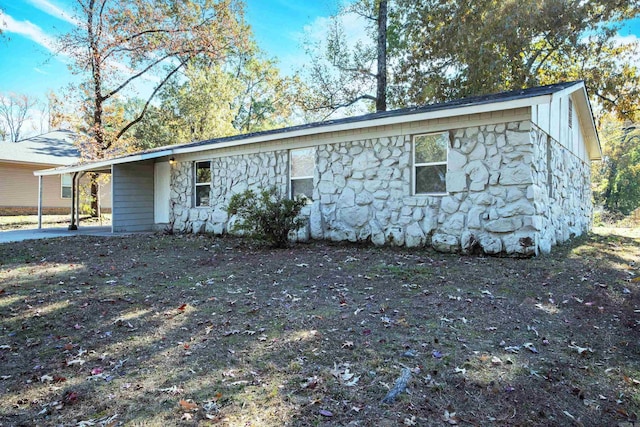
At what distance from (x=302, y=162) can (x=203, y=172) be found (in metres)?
3.88

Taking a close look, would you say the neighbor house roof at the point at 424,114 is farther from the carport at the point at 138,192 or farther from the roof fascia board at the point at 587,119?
the carport at the point at 138,192

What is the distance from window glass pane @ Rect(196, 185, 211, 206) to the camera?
1192cm

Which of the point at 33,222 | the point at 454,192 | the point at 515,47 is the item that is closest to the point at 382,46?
the point at 515,47

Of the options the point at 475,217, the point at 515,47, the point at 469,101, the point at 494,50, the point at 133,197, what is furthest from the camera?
the point at 494,50

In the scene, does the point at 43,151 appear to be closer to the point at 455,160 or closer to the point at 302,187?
the point at 302,187

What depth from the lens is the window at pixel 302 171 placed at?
9.66m

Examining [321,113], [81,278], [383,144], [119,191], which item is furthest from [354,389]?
[321,113]

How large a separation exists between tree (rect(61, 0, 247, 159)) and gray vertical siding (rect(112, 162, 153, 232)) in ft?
20.4

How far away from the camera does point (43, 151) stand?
67.3 ft

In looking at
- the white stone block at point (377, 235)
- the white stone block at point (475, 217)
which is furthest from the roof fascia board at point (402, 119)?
the white stone block at point (377, 235)

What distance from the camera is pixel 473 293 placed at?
4.88 meters

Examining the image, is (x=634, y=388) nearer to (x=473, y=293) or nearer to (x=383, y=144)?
(x=473, y=293)

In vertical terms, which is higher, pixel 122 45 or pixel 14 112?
pixel 14 112

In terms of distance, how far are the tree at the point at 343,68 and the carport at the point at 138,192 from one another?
9384mm
